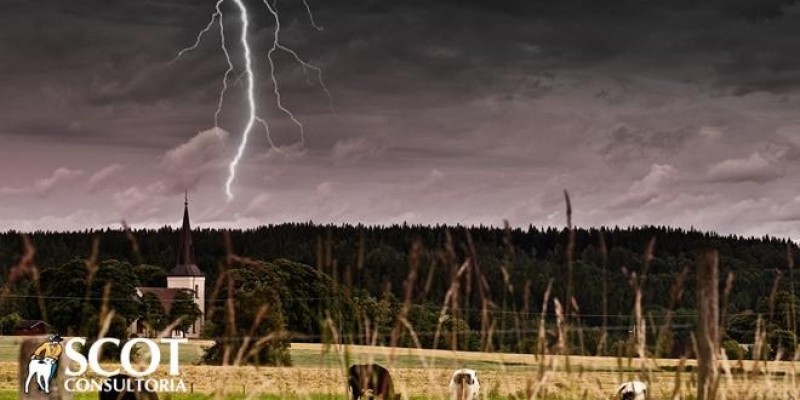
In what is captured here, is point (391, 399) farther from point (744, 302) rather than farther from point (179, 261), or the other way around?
point (179, 261)

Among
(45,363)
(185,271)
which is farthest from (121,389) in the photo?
(185,271)

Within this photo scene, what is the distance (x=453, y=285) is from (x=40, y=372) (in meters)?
4.56

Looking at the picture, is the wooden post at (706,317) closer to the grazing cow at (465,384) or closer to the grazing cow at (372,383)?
the grazing cow at (372,383)

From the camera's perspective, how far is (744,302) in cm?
12662

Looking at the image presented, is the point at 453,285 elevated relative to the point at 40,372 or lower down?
elevated

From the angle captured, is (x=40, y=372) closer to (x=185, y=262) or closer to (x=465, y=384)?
(x=465, y=384)

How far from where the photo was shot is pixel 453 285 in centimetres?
580

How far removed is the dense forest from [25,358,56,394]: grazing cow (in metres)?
0.51

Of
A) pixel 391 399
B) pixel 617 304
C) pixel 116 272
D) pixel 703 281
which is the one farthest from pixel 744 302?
pixel 703 281

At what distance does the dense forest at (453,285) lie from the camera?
6.28 m

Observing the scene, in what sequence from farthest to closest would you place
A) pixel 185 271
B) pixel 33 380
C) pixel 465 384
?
1. pixel 185 271
2. pixel 465 384
3. pixel 33 380

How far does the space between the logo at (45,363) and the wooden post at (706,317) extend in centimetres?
497

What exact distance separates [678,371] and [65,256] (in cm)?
19288

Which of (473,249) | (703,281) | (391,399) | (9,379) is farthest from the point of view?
(9,379)
